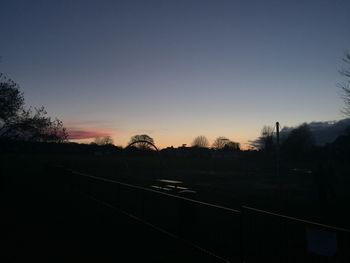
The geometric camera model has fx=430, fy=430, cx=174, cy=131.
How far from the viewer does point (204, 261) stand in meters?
7.24

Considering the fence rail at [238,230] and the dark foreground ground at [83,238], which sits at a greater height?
the fence rail at [238,230]

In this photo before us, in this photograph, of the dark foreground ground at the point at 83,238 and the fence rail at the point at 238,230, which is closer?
Result: the fence rail at the point at 238,230

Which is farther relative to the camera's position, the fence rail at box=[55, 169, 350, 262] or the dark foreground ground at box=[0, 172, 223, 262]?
the dark foreground ground at box=[0, 172, 223, 262]

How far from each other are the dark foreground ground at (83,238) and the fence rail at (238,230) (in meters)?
0.27

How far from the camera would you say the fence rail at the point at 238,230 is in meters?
4.45

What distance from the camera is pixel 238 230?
6.38 meters

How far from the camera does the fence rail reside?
14.6ft

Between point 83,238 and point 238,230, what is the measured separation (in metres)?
4.00

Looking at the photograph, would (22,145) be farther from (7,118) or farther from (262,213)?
(262,213)

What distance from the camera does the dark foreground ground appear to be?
295 inches

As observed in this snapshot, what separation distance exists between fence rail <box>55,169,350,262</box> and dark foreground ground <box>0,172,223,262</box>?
271mm

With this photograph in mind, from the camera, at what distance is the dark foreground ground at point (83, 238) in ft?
24.6

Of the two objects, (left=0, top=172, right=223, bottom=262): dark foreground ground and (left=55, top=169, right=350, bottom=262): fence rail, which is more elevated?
(left=55, top=169, right=350, bottom=262): fence rail

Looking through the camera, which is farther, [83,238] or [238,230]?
[83,238]
